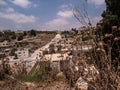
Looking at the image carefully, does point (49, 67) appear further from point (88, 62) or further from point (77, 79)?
point (88, 62)

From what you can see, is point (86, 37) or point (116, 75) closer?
point (116, 75)

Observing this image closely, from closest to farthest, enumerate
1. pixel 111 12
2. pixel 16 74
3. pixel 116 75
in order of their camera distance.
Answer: pixel 116 75, pixel 16 74, pixel 111 12

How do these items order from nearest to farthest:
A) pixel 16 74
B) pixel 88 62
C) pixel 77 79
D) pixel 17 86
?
pixel 88 62
pixel 77 79
pixel 17 86
pixel 16 74

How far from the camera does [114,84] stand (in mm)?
2564

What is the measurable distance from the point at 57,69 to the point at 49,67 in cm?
21

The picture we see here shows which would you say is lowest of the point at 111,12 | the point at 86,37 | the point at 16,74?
the point at 16,74

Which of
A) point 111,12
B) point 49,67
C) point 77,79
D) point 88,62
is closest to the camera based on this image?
point 88,62

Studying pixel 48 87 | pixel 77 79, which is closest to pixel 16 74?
pixel 48 87

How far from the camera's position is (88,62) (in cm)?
285

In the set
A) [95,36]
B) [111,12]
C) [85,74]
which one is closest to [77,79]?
[85,74]

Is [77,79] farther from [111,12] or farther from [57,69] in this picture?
[111,12]

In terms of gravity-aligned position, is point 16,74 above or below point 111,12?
below

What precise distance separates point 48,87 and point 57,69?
50 cm

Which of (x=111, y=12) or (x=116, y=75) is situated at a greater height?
(x=111, y=12)
